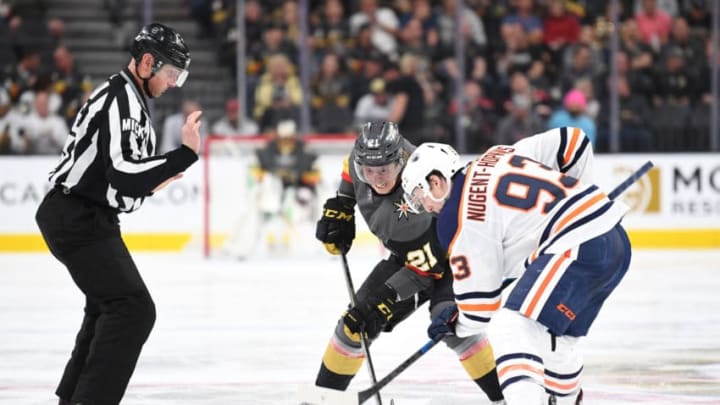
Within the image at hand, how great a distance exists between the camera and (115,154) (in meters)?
4.18

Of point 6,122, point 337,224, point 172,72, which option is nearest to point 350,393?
point 337,224

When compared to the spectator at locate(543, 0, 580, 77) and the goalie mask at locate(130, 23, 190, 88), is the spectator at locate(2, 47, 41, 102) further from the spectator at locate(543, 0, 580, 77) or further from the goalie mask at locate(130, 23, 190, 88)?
the goalie mask at locate(130, 23, 190, 88)

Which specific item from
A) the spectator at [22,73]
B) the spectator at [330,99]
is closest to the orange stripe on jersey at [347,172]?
the spectator at [330,99]

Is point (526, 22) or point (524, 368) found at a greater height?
point (524, 368)

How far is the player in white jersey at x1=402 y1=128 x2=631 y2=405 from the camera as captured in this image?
12.5 ft

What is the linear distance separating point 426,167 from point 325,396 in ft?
3.24

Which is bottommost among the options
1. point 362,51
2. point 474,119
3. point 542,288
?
point 474,119

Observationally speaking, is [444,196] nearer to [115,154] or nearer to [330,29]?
[115,154]

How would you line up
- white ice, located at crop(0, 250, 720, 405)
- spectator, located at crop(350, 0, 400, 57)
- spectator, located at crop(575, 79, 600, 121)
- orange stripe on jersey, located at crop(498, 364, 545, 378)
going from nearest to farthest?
orange stripe on jersey, located at crop(498, 364, 545, 378)
white ice, located at crop(0, 250, 720, 405)
spectator, located at crop(575, 79, 600, 121)
spectator, located at crop(350, 0, 400, 57)

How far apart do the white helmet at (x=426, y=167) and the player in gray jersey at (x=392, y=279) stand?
51 centimetres

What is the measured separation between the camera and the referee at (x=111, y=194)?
4.21 m

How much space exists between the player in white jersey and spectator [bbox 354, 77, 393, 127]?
7442mm

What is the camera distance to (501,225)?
12.6 ft

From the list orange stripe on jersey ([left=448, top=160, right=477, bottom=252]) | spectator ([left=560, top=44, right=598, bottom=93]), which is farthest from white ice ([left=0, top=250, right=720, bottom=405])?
spectator ([left=560, top=44, right=598, bottom=93])
